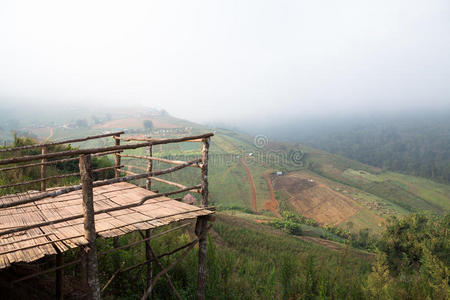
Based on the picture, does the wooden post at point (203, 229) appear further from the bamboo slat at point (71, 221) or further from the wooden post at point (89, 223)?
the wooden post at point (89, 223)

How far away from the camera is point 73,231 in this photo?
2811 millimetres

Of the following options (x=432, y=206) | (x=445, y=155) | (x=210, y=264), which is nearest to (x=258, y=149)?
(x=432, y=206)

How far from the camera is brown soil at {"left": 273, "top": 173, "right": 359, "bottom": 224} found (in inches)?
2115

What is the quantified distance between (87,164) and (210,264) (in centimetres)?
453

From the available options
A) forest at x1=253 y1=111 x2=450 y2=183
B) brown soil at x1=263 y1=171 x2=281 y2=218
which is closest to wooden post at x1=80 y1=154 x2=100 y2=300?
brown soil at x1=263 y1=171 x2=281 y2=218

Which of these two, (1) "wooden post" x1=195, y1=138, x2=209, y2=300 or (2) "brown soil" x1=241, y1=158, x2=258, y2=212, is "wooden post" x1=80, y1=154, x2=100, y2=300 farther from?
(2) "brown soil" x1=241, y1=158, x2=258, y2=212

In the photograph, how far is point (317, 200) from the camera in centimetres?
5906

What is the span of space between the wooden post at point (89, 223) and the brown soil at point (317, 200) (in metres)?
54.8

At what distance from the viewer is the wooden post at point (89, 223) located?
2.31m

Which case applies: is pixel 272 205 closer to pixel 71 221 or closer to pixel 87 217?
pixel 71 221

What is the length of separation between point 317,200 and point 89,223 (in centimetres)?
6183

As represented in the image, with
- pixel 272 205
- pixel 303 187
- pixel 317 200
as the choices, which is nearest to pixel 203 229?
pixel 272 205

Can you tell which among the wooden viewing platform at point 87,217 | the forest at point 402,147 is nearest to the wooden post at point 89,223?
the wooden viewing platform at point 87,217

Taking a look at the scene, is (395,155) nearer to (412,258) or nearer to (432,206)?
(432,206)
